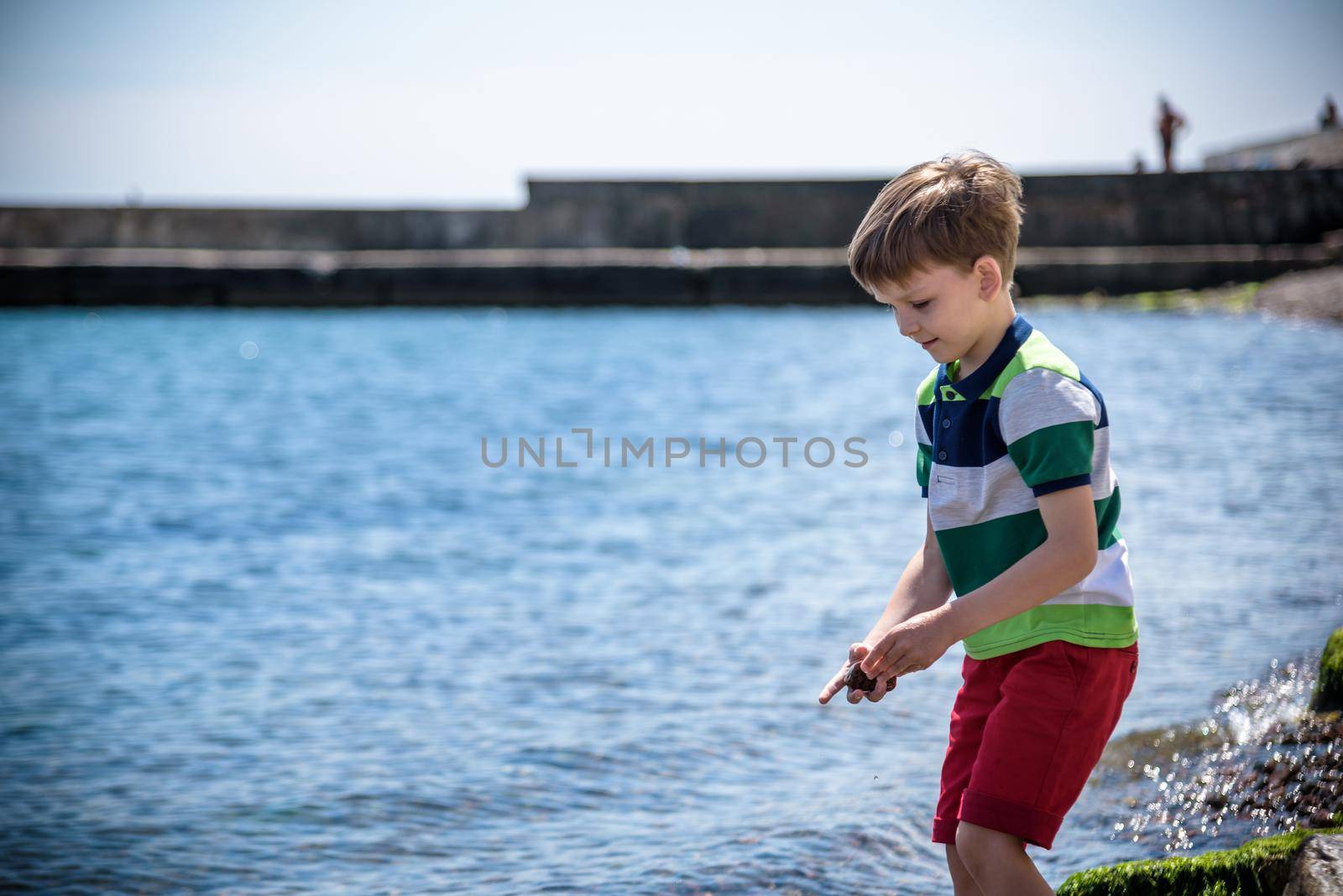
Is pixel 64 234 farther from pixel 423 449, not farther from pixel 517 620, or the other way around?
pixel 517 620

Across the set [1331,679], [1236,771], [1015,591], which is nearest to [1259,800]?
[1236,771]

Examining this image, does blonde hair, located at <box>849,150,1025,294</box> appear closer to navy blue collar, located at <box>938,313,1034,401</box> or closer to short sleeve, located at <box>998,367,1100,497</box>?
navy blue collar, located at <box>938,313,1034,401</box>

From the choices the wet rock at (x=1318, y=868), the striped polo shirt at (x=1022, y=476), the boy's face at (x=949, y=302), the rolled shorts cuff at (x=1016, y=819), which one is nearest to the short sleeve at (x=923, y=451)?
the striped polo shirt at (x=1022, y=476)

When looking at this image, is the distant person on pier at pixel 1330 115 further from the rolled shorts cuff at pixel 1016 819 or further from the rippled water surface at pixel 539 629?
the rolled shorts cuff at pixel 1016 819

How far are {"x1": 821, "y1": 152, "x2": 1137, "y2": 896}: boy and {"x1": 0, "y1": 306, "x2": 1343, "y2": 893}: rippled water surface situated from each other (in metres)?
1.42

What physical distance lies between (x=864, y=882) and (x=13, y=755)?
3428mm

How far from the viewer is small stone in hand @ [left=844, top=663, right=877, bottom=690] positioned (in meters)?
2.03

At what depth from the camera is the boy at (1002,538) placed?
195 centimetres

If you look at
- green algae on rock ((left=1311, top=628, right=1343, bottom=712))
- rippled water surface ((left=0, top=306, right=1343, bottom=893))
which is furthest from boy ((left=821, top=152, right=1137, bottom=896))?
green algae on rock ((left=1311, top=628, right=1343, bottom=712))

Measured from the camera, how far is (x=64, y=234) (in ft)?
84.2

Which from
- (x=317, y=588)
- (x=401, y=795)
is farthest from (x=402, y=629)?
(x=401, y=795)

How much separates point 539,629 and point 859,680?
14.5ft

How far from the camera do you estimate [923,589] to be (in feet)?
7.56

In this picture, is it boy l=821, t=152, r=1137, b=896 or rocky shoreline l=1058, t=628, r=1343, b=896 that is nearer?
boy l=821, t=152, r=1137, b=896
